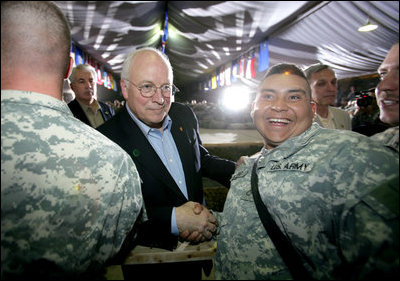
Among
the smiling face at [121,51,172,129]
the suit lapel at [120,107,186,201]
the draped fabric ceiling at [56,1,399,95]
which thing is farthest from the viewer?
the draped fabric ceiling at [56,1,399,95]

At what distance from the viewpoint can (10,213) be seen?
0.76m

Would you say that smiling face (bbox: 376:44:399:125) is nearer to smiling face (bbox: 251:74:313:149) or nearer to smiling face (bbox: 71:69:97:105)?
smiling face (bbox: 251:74:313:149)

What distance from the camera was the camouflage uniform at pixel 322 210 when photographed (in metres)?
0.78

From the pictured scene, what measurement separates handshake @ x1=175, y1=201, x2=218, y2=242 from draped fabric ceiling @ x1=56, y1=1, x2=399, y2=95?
5843mm

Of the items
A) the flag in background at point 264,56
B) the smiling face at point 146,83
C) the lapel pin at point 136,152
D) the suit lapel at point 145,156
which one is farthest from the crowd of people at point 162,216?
the flag in background at point 264,56

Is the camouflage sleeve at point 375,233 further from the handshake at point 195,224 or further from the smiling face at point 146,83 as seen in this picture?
the smiling face at point 146,83

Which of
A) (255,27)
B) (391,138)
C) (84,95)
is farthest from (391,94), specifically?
(255,27)

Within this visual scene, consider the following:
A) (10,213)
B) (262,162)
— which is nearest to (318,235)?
(262,162)

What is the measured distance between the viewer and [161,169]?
1605 mm

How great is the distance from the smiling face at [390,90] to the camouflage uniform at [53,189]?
3.82 feet

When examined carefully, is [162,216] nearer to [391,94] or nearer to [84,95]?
[391,94]

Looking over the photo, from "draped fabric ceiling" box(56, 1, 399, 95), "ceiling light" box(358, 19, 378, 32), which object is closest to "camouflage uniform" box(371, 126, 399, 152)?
"draped fabric ceiling" box(56, 1, 399, 95)

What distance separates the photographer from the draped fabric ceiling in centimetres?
554

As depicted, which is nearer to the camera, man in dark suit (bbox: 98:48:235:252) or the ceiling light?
man in dark suit (bbox: 98:48:235:252)
